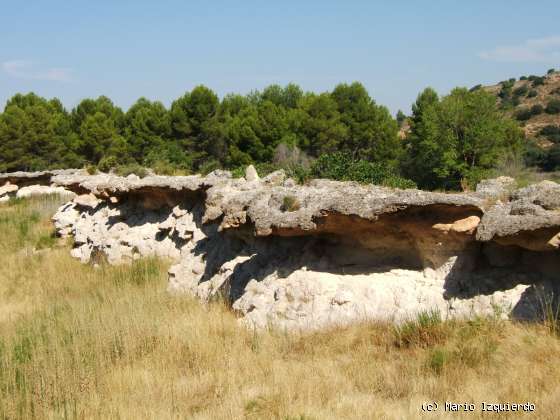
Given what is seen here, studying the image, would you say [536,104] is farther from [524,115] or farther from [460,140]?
[460,140]

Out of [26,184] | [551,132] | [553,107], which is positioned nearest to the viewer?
[26,184]

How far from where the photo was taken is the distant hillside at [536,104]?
51.5m

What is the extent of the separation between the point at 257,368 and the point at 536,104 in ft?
215

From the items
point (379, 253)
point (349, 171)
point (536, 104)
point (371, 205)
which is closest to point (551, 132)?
point (536, 104)

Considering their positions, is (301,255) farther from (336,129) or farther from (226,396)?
(336,129)

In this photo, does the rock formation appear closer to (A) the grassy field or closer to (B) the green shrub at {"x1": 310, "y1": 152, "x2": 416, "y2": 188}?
(A) the grassy field

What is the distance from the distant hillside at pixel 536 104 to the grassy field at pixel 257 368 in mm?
45857

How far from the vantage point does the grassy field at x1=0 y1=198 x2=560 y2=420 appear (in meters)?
4.62

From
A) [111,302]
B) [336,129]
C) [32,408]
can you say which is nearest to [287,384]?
[32,408]

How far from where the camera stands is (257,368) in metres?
5.53

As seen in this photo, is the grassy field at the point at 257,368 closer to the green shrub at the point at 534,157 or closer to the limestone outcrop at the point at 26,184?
the limestone outcrop at the point at 26,184

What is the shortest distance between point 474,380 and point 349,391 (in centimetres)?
108

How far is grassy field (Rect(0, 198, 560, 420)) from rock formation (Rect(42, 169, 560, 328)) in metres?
0.48

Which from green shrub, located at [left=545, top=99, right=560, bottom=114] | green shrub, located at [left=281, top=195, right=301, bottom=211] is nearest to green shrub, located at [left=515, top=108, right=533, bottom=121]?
green shrub, located at [left=545, top=99, right=560, bottom=114]
